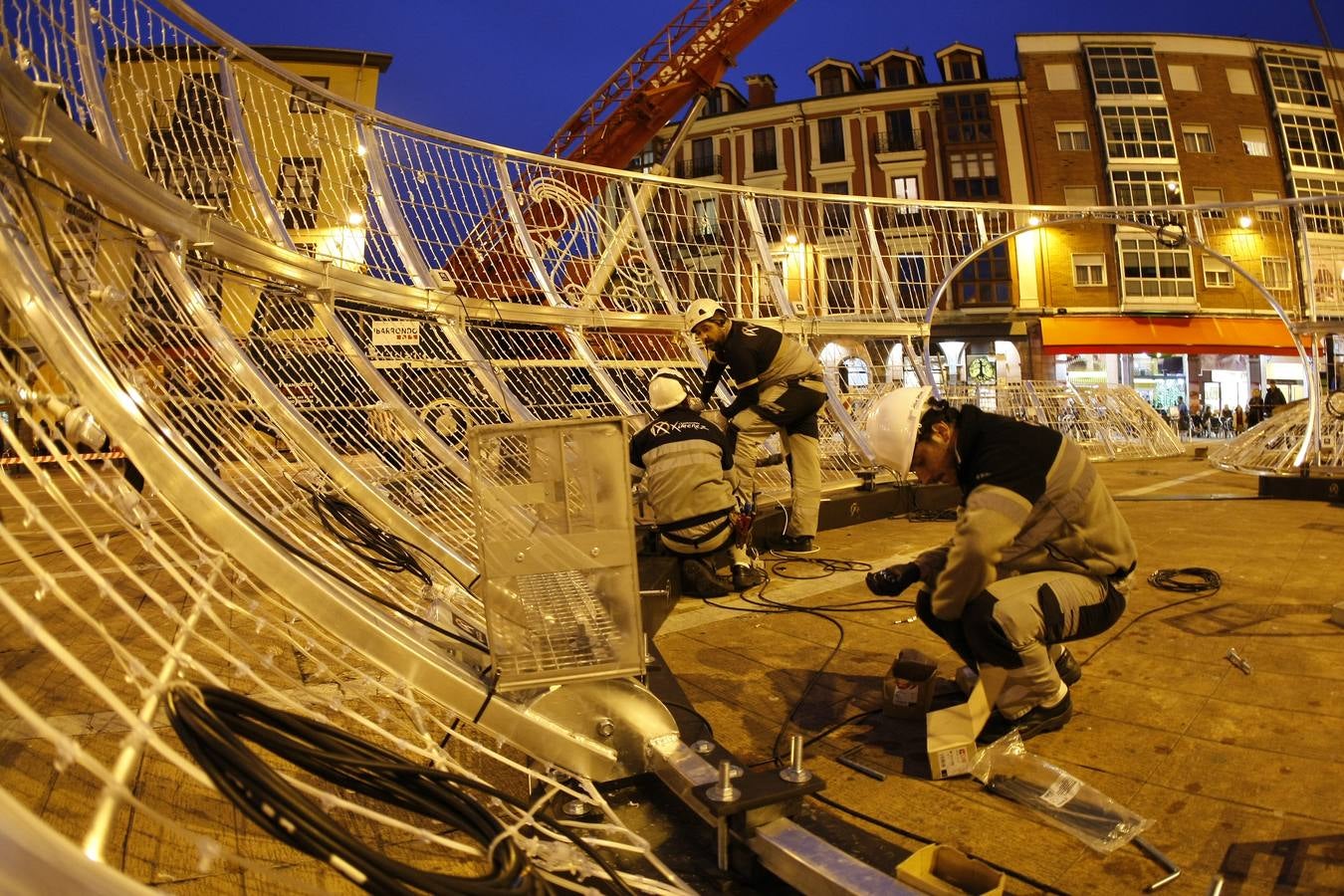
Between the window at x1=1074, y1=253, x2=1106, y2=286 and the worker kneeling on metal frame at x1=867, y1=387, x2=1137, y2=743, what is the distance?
2790 cm

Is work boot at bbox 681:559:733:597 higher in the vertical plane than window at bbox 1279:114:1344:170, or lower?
lower

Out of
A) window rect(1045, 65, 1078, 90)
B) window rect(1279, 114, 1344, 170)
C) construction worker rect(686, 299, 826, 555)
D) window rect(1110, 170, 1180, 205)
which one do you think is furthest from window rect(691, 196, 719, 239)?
window rect(1279, 114, 1344, 170)

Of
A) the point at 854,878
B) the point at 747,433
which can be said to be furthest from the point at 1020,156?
the point at 854,878

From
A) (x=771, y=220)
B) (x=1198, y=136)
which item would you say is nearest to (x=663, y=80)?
(x=771, y=220)

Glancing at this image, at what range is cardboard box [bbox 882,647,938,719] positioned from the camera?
2.70 m

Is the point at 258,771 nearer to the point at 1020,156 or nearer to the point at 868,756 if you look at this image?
the point at 868,756

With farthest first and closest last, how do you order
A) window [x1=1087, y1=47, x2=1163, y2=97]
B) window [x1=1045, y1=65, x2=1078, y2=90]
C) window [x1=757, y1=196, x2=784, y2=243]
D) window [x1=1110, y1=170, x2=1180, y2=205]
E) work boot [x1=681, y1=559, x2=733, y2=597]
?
window [x1=1045, y1=65, x2=1078, y2=90]
window [x1=1087, y1=47, x2=1163, y2=97]
window [x1=1110, y1=170, x2=1180, y2=205]
window [x1=757, y1=196, x2=784, y2=243]
work boot [x1=681, y1=559, x2=733, y2=597]

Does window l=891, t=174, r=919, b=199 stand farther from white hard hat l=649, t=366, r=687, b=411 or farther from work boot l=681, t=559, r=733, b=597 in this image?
work boot l=681, t=559, r=733, b=597

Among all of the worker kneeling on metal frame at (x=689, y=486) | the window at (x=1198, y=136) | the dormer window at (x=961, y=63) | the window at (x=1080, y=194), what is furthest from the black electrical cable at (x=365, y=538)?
the window at (x=1198, y=136)

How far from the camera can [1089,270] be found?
27078 millimetres

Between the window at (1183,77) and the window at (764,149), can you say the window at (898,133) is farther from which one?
the window at (1183,77)

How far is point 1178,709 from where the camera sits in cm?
266

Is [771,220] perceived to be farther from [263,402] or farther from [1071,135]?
[1071,135]

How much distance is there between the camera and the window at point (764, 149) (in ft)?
104
